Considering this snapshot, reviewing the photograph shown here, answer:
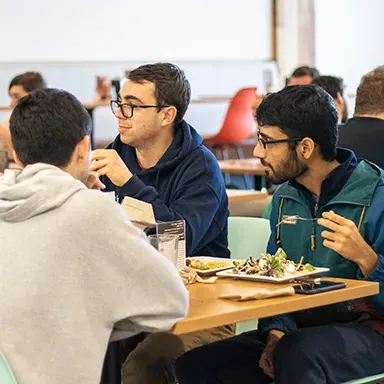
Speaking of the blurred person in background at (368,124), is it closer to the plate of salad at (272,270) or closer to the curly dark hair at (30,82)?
the plate of salad at (272,270)

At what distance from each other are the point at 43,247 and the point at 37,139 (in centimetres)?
29

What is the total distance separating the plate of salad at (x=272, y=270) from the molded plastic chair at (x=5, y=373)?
2.70ft

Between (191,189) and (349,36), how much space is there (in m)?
7.89

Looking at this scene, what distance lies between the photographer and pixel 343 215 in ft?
8.89

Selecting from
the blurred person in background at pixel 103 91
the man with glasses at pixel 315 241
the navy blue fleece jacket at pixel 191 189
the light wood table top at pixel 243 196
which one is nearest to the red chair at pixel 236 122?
the blurred person in background at pixel 103 91

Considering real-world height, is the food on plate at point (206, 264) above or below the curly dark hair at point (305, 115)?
below

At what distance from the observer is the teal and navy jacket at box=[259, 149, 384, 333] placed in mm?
2643

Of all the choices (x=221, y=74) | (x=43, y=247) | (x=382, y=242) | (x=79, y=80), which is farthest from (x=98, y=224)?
(x=221, y=74)

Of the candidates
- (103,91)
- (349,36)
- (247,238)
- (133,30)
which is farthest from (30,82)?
(349,36)

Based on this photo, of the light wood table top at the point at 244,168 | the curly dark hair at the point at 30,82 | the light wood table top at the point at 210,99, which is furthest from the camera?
the light wood table top at the point at 210,99

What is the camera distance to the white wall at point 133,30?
29.1 ft

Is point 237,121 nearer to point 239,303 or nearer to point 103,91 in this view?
point 103,91

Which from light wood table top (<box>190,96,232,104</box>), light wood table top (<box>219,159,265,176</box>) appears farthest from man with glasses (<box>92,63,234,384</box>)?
light wood table top (<box>190,96,232,104</box>)

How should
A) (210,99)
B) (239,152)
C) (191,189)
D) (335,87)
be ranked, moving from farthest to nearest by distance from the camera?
(239,152) < (210,99) < (335,87) < (191,189)
